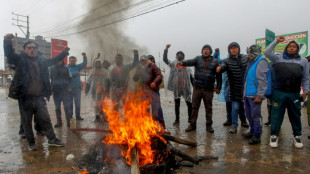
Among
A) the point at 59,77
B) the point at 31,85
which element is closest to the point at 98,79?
the point at 59,77

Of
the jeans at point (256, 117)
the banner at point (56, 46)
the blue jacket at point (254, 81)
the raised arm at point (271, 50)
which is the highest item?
the banner at point (56, 46)

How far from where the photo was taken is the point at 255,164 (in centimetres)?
350

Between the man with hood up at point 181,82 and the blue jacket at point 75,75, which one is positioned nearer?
the man with hood up at point 181,82

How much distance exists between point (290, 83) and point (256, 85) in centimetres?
61

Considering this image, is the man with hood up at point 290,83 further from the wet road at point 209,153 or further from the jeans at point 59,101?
the jeans at point 59,101

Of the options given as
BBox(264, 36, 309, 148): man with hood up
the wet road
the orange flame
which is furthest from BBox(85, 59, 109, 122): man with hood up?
Result: BBox(264, 36, 309, 148): man with hood up

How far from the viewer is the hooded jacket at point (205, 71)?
5.54 m

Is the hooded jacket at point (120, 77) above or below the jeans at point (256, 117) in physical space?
above

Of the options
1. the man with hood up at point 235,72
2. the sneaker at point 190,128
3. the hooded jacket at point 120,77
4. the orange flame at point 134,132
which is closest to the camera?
the orange flame at point 134,132

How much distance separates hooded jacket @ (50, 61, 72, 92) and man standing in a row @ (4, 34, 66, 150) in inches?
68.9

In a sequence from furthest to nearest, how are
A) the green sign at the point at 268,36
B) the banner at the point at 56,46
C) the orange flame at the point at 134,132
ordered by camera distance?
the banner at the point at 56,46, the green sign at the point at 268,36, the orange flame at the point at 134,132

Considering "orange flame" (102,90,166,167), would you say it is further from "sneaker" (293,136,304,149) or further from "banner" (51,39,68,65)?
"banner" (51,39,68,65)

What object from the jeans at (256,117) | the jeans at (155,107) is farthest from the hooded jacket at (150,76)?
the jeans at (256,117)

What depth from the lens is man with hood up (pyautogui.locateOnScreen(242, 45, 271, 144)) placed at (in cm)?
449
